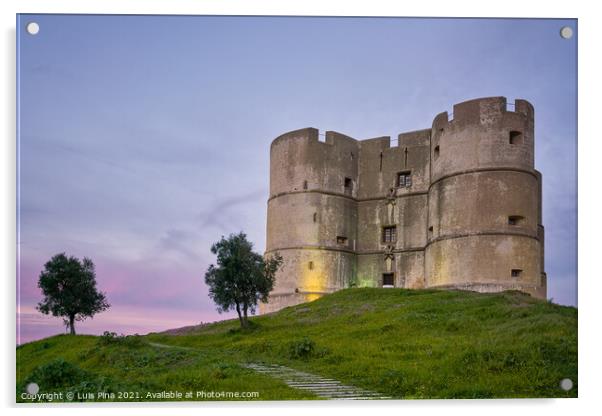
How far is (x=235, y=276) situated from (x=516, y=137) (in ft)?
57.3

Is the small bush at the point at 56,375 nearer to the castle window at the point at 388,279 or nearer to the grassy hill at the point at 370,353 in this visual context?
the grassy hill at the point at 370,353

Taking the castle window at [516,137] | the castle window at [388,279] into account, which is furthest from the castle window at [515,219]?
the castle window at [388,279]

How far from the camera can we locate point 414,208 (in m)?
41.8

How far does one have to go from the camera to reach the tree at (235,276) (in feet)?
104

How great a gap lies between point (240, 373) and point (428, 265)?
23823mm

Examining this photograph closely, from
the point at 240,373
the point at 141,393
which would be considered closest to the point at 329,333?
the point at 240,373

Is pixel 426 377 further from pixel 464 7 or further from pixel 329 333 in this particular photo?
pixel 329 333

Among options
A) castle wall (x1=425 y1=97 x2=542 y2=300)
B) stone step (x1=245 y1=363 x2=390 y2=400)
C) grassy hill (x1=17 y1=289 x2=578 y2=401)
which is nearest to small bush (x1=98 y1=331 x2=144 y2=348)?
grassy hill (x1=17 y1=289 x2=578 y2=401)

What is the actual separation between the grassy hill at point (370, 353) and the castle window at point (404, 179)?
10778 mm

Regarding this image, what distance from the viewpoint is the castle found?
113 ft

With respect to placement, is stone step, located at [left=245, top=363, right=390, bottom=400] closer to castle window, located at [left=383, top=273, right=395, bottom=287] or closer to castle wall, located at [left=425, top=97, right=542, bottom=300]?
castle wall, located at [left=425, top=97, right=542, bottom=300]

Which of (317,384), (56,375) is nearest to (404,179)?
(317,384)

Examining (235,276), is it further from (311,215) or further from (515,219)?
(515,219)

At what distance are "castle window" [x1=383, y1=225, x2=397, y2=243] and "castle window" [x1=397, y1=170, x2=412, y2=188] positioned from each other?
2.90 m
